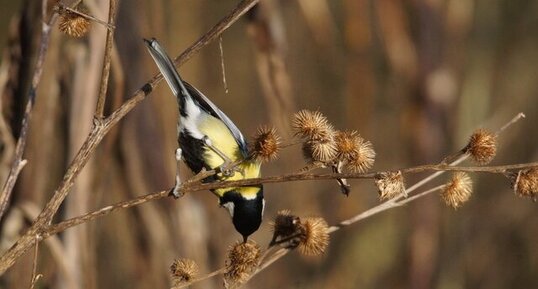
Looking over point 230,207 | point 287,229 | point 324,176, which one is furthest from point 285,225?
point 230,207

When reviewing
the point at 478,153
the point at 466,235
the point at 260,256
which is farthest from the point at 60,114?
the point at 466,235

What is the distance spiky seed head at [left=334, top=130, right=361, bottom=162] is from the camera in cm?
121

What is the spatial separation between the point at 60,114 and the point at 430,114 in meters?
1.01

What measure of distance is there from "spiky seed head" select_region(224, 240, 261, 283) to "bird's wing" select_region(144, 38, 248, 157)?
0.39 m

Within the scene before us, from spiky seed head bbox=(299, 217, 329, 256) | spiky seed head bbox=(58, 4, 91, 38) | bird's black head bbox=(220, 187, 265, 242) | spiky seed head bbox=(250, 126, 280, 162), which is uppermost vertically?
bird's black head bbox=(220, 187, 265, 242)

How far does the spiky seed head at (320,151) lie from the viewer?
1214 mm

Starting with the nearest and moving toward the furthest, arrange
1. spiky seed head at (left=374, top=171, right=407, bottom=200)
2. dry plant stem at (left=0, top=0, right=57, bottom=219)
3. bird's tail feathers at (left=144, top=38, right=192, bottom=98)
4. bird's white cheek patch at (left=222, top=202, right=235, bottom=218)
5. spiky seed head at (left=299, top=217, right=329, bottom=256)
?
1. dry plant stem at (left=0, top=0, right=57, bottom=219)
2. spiky seed head at (left=374, top=171, right=407, bottom=200)
3. spiky seed head at (left=299, top=217, right=329, bottom=256)
4. bird's tail feathers at (left=144, top=38, right=192, bottom=98)
5. bird's white cheek patch at (left=222, top=202, right=235, bottom=218)

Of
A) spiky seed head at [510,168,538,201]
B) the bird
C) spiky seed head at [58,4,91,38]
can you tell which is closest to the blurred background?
the bird

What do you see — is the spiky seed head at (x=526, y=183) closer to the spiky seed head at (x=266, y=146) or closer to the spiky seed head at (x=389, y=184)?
the spiky seed head at (x=389, y=184)

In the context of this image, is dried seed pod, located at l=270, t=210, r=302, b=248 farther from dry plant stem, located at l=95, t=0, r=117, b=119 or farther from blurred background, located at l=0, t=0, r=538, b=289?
blurred background, located at l=0, t=0, r=538, b=289

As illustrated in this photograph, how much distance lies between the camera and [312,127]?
4.11ft

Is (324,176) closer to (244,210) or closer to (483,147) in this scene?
(483,147)

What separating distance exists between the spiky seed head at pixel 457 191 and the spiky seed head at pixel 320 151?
0.54ft

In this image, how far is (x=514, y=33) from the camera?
3.10 m
